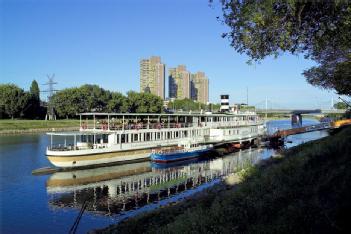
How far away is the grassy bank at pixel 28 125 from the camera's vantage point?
298 feet

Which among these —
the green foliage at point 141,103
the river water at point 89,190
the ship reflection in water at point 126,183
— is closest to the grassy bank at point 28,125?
the green foliage at point 141,103

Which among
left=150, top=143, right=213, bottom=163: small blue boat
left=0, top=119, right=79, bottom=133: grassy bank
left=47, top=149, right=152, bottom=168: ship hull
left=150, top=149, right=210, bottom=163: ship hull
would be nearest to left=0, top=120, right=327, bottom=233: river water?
left=150, top=149, right=210, bottom=163: ship hull

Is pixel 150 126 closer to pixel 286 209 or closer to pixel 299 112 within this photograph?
pixel 286 209

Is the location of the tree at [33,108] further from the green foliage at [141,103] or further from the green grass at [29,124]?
the green foliage at [141,103]

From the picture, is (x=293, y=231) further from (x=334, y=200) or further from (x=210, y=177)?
(x=210, y=177)

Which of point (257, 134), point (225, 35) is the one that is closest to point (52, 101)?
point (257, 134)

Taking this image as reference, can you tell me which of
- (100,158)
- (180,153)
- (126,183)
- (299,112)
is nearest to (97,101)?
(299,112)

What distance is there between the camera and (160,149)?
169ft

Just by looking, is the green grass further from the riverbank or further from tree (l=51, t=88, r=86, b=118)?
tree (l=51, t=88, r=86, b=118)

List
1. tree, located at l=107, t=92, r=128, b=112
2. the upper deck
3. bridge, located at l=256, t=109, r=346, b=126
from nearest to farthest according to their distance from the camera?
1. the upper deck
2. tree, located at l=107, t=92, r=128, b=112
3. bridge, located at l=256, t=109, r=346, b=126

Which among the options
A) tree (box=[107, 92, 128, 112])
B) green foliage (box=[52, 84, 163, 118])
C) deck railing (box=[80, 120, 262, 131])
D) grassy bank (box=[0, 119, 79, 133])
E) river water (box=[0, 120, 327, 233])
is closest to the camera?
river water (box=[0, 120, 327, 233])

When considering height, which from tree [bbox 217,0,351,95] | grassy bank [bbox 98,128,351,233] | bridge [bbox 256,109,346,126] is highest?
tree [bbox 217,0,351,95]

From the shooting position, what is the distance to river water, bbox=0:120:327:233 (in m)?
25.0

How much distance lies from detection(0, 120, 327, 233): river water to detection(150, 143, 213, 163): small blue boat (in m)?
1.03
